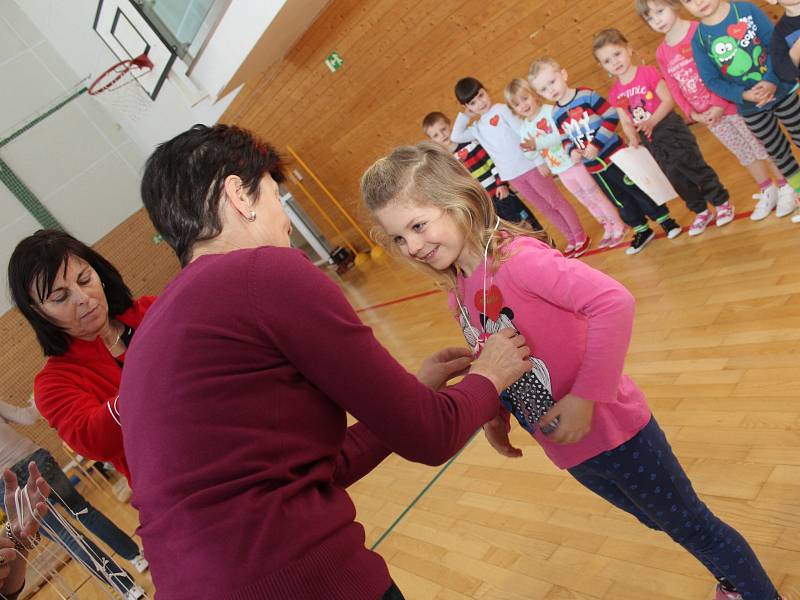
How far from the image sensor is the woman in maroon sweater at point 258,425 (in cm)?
87

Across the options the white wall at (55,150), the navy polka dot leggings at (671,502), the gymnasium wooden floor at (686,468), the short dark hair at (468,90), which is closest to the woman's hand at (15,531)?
the gymnasium wooden floor at (686,468)

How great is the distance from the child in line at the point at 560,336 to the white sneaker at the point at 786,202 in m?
2.39

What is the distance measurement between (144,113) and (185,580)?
9.89 m

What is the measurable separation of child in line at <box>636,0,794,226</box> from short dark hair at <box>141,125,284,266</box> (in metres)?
2.97

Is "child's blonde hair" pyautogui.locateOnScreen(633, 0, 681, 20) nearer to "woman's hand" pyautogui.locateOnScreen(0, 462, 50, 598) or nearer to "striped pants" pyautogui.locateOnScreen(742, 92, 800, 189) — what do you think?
"striped pants" pyautogui.locateOnScreen(742, 92, 800, 189)

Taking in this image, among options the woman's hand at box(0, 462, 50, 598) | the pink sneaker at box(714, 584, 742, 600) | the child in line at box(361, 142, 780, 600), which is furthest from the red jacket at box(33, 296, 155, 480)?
the pink sneaker at box(714, 584, 742, 600)

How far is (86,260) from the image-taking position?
2066mm

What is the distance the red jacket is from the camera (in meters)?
1.79

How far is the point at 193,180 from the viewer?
1.07 meters

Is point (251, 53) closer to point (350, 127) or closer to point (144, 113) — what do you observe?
point (350, 127)

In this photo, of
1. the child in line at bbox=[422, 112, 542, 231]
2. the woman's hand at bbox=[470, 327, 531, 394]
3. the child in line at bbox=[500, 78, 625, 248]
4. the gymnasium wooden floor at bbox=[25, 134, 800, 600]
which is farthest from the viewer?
the child in line at bbox=[422, 112, 542, 231]

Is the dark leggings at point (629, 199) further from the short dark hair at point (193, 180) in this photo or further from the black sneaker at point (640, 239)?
the short dark hair at point (193, 180)

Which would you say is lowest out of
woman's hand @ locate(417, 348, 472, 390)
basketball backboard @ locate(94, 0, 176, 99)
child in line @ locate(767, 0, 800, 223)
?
child in line @ locate(767, 0, 800, 223)

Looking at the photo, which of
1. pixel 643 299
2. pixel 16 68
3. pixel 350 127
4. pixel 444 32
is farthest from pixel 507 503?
pixel 16 68
